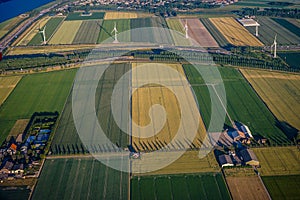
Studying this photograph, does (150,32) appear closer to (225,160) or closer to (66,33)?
(66,33)

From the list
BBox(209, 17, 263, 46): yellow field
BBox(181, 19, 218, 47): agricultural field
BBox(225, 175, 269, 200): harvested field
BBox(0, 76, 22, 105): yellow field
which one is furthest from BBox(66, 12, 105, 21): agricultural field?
BBox(225, 175, 269, 200): harvested field

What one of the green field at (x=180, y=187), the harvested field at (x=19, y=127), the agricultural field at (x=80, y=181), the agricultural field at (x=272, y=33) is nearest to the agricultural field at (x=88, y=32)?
the harvested field at (x=19, y=127)

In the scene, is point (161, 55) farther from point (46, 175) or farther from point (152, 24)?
point (46, 175)

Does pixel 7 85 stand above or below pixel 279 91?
above

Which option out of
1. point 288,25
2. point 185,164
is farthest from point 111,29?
point 185,164

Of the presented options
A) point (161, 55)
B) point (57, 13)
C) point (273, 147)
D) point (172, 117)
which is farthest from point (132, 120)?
point (57, 13)

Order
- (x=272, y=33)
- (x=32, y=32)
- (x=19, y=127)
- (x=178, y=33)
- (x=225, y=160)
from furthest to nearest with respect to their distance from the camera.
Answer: (x=32, y=32) < (x=178, y=33) < (x=272, y=33) < (x=19, y=127) < (x=225, y=160)
